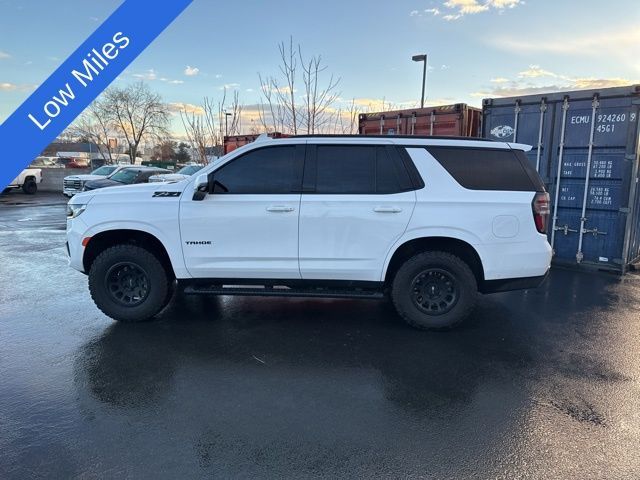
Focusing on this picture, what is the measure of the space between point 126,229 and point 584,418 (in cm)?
438

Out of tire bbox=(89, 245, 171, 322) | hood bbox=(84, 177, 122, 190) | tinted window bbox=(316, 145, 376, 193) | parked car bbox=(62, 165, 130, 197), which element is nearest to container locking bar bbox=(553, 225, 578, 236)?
tinted window bbox=(316, 145, 376, 193)

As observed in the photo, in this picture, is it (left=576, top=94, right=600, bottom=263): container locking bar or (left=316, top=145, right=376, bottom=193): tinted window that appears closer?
(left=316, top=145, right=376, bottom=193): tinted window

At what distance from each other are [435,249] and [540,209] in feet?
3.61

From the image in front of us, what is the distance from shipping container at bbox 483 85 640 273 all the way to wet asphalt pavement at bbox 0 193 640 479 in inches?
89.1

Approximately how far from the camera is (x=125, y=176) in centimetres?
1989

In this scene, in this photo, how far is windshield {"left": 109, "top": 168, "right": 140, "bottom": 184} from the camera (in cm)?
1966

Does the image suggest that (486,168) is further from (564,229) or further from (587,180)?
(564,229)

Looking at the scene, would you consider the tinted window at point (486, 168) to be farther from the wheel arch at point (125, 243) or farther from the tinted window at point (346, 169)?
the wheel arch at point (125, 243)

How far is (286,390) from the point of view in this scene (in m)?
3.56

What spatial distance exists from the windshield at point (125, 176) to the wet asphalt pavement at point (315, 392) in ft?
48.9

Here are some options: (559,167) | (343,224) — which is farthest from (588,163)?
(343,224)

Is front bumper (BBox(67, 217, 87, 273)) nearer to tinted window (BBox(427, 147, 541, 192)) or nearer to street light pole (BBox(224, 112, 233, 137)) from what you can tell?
tinted window (BBox(427, 147, 541, 192))

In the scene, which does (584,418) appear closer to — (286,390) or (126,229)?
(286,390)

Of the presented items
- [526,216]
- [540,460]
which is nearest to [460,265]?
[526,216]
